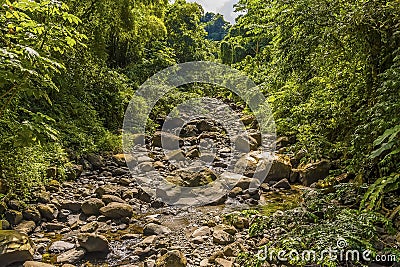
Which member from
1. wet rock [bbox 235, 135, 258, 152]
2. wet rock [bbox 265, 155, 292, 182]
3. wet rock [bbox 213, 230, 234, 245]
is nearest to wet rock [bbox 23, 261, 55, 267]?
wet rock [bbox 213, 230, 234, 245]

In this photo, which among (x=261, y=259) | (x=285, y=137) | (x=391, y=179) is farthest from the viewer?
(x=285, y=137)

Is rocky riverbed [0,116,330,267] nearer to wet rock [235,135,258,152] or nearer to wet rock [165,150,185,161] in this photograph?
wet rock [165,150,185,161]

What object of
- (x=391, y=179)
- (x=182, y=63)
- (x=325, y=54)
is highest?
(x=182, y=63)

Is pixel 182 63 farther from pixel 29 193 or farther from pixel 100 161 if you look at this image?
pixel 29 193

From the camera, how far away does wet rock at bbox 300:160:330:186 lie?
224 inches

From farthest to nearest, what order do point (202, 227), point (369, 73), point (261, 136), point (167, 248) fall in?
point (261, 136) < point (202, 227) < point (167, 248) < point (369, 73)

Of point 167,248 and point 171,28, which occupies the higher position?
point 171,28

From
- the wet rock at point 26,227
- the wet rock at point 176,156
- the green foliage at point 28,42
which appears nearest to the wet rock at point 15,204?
the wet rock at point 26,227

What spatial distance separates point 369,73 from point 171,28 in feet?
47.6

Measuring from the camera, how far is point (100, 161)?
728cm

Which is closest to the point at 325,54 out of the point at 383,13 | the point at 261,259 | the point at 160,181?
the point at 383,13

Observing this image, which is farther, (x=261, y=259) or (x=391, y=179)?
(x=391, y=179)

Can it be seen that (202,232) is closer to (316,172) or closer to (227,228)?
(227,228)

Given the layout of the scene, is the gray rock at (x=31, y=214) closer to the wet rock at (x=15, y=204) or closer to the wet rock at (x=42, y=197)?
the wet rock at (x=15, y=204)
